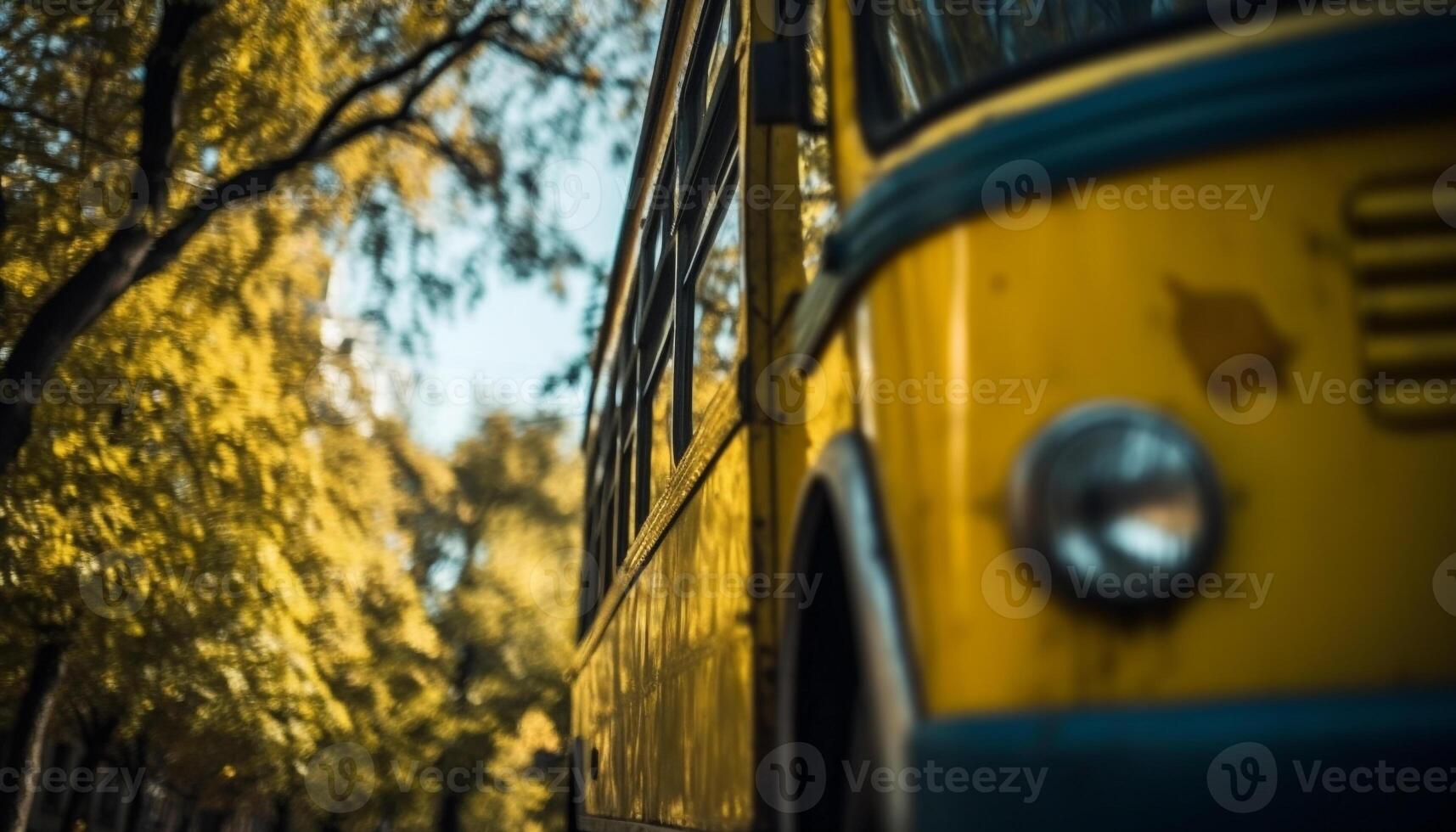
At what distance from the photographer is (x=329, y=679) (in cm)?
1831

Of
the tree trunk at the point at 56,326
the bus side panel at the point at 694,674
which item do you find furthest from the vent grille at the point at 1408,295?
the tree trunk at the point at 56,326

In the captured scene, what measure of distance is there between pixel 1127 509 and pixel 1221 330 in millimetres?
332

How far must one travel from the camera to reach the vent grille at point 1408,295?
222 centimetres

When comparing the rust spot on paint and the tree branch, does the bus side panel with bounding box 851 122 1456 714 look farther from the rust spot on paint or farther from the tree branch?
the tree branch

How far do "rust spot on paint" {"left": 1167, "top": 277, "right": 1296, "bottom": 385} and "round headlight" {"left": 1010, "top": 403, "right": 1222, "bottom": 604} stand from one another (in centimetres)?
13

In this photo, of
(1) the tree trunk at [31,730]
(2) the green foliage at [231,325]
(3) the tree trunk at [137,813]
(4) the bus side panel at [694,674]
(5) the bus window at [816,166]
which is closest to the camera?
(5) the bus window at [816,166]

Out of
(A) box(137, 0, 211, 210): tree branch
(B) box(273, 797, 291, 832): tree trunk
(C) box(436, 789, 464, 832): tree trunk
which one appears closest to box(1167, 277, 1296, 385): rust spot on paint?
(A) box(137, 0, 211, 210): tree branch

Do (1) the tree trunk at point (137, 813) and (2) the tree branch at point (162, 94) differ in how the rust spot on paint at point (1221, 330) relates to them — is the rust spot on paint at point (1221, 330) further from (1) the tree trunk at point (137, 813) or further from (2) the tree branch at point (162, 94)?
(1) the tree trunk at point (137, 813)

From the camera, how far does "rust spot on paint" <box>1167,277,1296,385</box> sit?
2262 mm

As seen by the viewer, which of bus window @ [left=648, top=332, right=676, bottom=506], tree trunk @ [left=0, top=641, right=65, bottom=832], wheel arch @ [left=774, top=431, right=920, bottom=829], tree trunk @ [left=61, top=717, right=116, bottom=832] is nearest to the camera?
wheel arch @ [left=774, top=431, right=920, bottom=829]

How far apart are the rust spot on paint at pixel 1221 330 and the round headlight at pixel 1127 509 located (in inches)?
5.3

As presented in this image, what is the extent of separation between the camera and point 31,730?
14.4 m

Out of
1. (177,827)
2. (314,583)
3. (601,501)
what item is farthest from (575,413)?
(177,827)

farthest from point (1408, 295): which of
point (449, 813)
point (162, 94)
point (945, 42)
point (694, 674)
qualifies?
point (449, 813)
